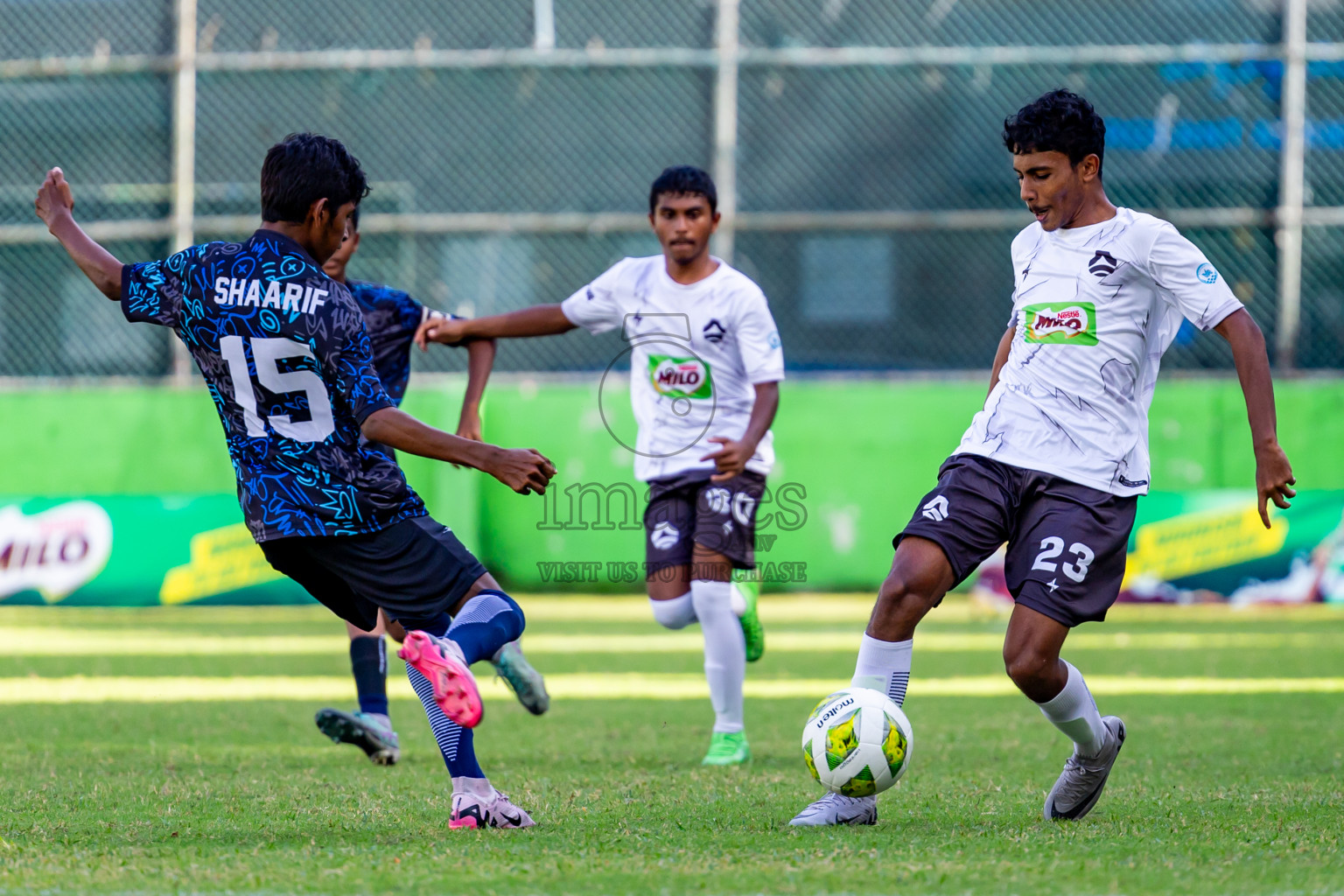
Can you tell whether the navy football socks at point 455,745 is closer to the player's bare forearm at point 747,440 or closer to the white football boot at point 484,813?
the white football boot at point 484,813

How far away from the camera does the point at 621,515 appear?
14.1 metres

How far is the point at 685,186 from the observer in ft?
20.9

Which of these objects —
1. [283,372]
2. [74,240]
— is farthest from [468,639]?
[74,240]

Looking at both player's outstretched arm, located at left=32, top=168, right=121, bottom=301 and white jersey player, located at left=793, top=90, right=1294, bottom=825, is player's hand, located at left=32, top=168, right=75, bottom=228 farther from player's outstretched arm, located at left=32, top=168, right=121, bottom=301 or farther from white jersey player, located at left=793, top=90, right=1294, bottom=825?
white jersey player, located at left=793, top=90, right=1294, bottom=825

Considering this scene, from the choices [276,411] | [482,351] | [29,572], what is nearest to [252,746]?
[482,351]

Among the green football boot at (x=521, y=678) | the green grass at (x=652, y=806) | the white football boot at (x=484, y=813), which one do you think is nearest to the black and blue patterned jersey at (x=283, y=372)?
the white football boot at (x=484, y=813)

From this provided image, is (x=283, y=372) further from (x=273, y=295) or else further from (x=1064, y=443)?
(x=1064, y=443)

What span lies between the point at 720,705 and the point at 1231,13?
37.9 ft

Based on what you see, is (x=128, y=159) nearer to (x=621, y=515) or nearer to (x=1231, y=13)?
(x=621, y=515)

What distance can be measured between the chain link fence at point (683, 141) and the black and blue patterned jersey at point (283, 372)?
34.4ft

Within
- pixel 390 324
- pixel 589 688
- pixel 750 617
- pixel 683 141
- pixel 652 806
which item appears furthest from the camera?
pixel 683 141

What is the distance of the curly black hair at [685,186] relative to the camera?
6352mm

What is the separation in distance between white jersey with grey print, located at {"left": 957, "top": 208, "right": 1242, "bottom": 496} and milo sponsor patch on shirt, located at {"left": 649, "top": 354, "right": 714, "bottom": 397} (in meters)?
1.95

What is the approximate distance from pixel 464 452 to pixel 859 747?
1.32m
